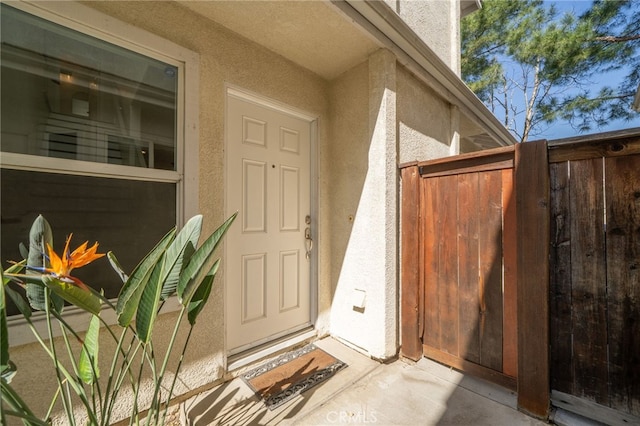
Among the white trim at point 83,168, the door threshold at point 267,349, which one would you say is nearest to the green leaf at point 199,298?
the white trim at point 83,168

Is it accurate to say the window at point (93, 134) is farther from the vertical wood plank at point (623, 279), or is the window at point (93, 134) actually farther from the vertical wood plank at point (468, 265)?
the vertical wood plank at point (623, 279)

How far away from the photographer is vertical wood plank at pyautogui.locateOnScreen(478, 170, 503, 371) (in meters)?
2.17

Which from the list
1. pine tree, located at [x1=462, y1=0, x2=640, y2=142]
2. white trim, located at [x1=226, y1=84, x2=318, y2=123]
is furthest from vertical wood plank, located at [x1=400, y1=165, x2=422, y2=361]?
pine tree, located at [x1=462, y1=0, x2=640, y2=142]

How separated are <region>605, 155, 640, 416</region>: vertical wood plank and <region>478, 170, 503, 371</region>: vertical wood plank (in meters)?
0.62

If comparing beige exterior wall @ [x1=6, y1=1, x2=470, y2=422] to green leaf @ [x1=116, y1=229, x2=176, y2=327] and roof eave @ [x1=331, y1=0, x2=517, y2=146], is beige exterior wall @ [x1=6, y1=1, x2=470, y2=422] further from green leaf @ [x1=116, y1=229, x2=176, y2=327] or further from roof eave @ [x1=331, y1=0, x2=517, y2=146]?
green leaf @ [x1=116, y1=229, x2=176, y2=327]

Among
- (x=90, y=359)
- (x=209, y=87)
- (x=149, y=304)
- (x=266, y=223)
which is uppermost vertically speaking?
(x=209, y=87)

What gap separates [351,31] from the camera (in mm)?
2395

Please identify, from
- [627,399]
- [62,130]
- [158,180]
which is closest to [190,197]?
[158,180]

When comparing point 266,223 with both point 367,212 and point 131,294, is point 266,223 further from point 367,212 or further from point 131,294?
point 131,294

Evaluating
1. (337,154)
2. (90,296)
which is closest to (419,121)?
(337,154)

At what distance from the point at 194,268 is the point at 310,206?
1.95 meters

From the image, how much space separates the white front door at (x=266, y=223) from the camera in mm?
2527

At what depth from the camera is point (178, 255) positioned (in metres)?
1.28

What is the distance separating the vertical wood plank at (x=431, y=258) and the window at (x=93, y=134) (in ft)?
7.28
